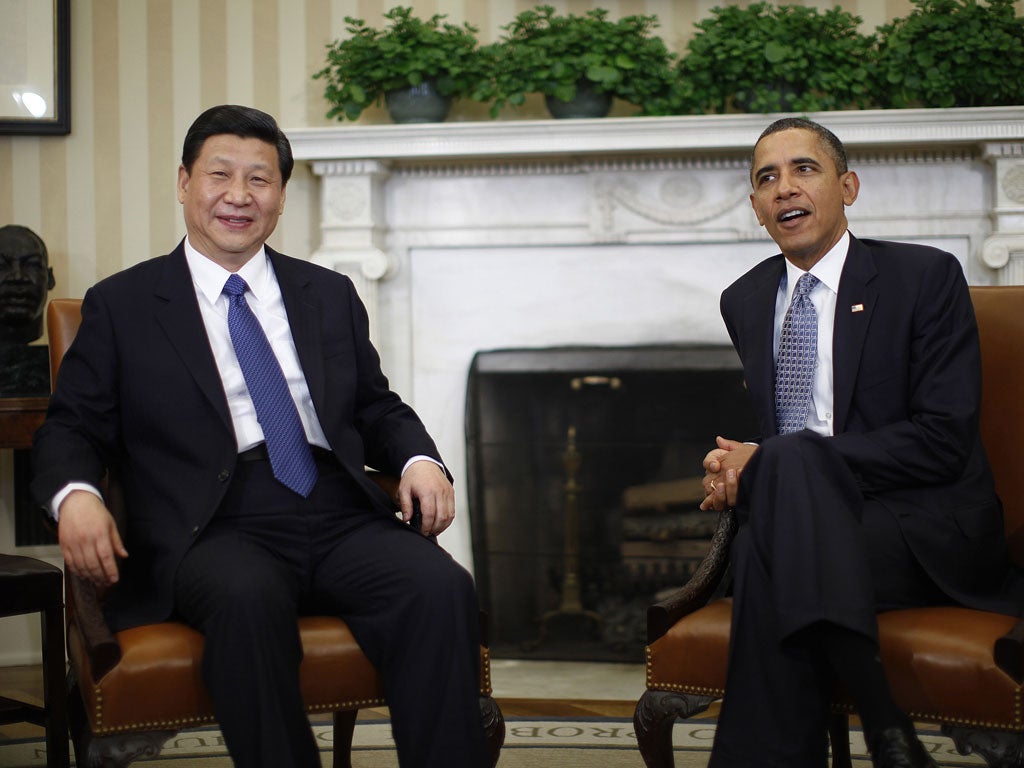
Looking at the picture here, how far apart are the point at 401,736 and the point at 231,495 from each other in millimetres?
512

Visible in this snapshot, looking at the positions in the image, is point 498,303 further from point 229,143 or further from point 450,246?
point 229,143

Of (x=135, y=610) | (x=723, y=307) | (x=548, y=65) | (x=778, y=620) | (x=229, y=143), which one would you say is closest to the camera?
(x=778, y=620)

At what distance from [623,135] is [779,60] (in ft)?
1.52

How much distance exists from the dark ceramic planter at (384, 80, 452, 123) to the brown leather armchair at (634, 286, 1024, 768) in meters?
1.67

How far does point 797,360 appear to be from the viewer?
205cm

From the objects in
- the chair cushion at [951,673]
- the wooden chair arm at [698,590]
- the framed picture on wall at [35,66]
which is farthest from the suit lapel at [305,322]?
the framed picture on wall at [35,66]

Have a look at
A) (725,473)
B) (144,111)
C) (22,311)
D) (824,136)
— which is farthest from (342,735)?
(144,111)

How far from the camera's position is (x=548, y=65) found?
3.10 meters

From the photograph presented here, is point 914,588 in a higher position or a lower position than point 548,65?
lower

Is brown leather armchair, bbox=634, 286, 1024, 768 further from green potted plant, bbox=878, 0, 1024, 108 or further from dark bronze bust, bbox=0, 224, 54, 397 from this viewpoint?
dark bronze bust, bbox=0, 224, 54, 397

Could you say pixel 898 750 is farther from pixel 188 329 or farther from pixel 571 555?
pixel 571 555

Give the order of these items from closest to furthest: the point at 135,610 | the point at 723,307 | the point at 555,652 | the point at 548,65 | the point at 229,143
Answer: the point at 135,610, the point at 229,143, the point at 723,307, the point at 548,65, the point at 555,652

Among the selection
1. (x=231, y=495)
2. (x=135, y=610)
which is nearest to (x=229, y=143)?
(x=231, y=495)

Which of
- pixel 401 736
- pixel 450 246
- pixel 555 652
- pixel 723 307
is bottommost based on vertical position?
pixel 555 652
